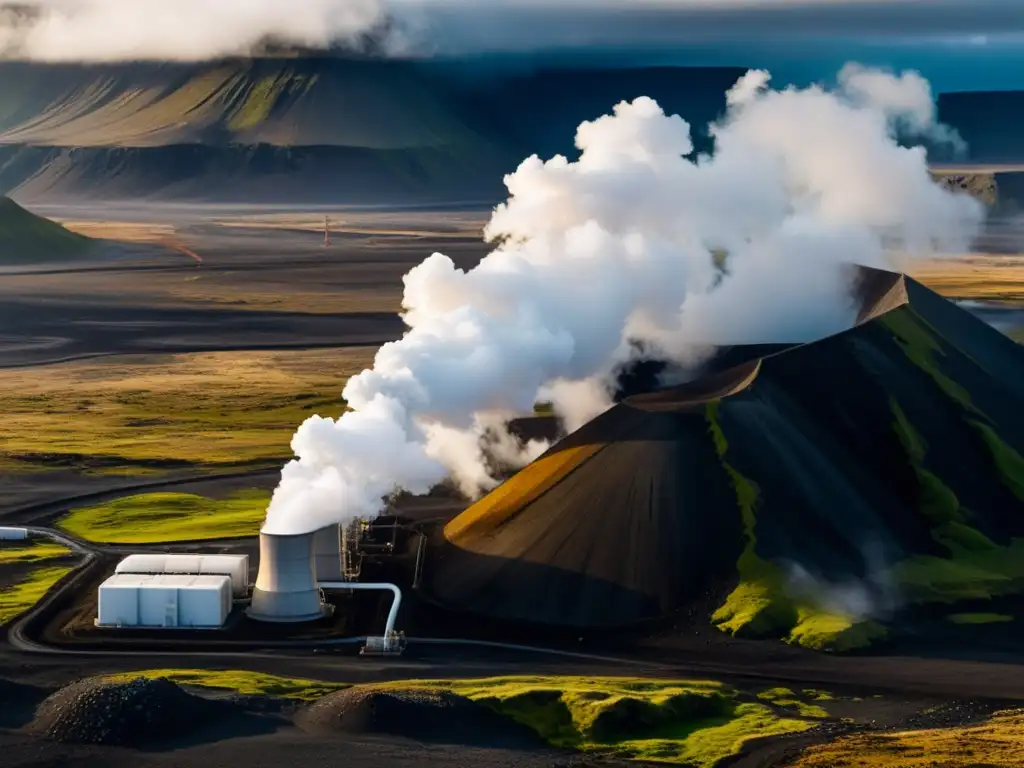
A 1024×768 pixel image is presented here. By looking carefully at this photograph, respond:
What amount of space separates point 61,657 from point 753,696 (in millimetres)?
34224

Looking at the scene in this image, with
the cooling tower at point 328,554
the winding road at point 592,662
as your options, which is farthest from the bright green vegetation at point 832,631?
the cooling tower at point 328,554

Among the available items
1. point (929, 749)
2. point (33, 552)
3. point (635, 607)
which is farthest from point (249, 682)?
point (33, 552)

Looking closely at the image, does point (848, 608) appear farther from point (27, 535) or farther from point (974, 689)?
point (27, 535)

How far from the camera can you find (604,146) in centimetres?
13488

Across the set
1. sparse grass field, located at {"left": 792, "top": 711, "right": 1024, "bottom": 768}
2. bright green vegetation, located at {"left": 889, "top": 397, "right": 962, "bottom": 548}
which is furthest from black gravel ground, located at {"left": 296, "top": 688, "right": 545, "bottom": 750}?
bright green vegetation, located at {"left": 889, "top": 397, "right": 962, "bottom": 548}

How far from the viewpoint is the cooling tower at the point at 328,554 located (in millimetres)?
99188

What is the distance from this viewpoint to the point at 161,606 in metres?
93.9

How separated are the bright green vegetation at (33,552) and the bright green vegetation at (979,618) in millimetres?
54108

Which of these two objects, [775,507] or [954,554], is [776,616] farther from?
[954,554]

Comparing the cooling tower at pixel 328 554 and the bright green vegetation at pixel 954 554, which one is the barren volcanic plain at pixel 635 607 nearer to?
the bright green vegetation at pixel 954 554

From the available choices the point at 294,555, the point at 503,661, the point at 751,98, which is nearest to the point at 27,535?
the point at 294,555

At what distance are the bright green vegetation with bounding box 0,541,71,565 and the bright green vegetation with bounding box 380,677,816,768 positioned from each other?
36.5 metres

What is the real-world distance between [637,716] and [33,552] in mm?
49391

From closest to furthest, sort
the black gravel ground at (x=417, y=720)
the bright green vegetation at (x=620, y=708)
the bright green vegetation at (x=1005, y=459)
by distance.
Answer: the black gravel ground at (x=417, y=720) → the bright green vegetation at (x=620, y=708) → the bright green vegetation at (x=1005, y=459)
